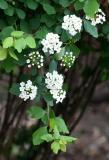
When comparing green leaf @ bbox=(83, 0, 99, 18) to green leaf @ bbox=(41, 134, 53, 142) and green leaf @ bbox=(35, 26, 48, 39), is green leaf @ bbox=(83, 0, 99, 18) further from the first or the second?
green leaf @ bbox=(41, 134, 53, 142)

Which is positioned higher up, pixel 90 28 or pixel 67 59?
pixel 90 28

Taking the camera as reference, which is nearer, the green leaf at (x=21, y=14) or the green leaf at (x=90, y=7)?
the green leaf at (x=90, y=7)

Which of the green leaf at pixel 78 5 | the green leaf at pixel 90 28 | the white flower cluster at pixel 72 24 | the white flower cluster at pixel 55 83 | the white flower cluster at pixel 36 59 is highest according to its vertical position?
the green leaf at pixel 78 5

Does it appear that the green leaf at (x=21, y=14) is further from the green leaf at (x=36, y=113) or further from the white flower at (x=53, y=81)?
the green leaf at (x=36, y=113)

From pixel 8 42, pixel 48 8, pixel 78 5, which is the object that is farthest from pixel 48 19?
pixel 8 42

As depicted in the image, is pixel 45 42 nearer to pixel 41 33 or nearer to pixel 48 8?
pixel 41 33

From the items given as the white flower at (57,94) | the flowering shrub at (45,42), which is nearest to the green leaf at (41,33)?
the flowering shrub at (45,42)

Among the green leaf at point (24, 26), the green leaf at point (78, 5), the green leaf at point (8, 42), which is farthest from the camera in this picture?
the green leaf at point (24, 26)
